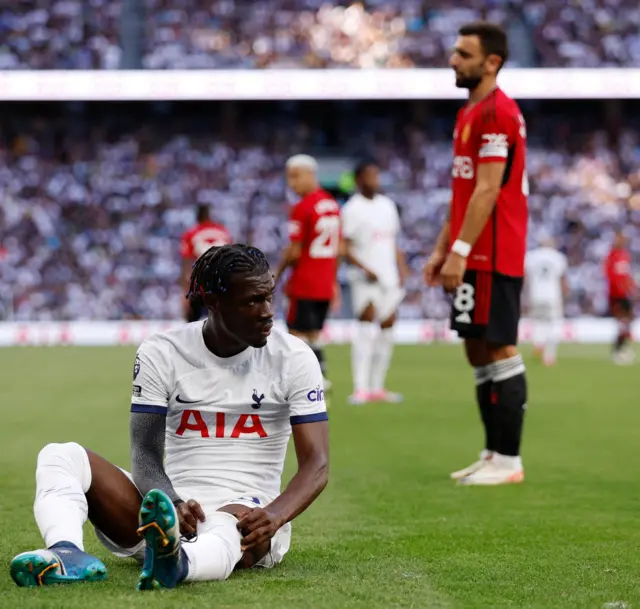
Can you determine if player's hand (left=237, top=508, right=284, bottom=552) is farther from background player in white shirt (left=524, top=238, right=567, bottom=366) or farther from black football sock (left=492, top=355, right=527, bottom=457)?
background player in white shirt (left=524, top=238, right=567, bottom=366)

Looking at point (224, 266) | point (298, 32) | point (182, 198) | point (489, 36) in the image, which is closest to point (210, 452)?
point (224, 266)

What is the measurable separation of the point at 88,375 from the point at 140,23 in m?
15.3

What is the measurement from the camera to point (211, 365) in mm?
4164

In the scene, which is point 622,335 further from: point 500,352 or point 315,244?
point 500,352

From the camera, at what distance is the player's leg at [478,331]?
6523 millimetres

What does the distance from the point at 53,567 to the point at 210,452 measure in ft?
2.20

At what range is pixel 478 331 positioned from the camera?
6527 millimetres

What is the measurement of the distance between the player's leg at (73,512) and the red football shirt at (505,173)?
302 cm

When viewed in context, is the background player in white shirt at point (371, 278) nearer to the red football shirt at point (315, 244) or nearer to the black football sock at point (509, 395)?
the red football shirt at point (315, 244)

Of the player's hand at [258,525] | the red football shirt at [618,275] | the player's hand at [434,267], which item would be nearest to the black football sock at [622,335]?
the red football shirt at [618,275]

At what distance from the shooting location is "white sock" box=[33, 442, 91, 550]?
3.80m

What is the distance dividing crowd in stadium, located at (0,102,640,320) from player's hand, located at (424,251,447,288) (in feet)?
64.0

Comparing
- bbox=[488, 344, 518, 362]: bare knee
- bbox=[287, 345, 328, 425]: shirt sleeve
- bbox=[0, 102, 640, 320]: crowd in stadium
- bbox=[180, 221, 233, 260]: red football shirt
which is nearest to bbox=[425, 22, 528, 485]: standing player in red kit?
bbox=[488, 344, 518, 362]: bare knee

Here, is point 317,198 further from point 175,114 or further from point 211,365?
point 175,114
